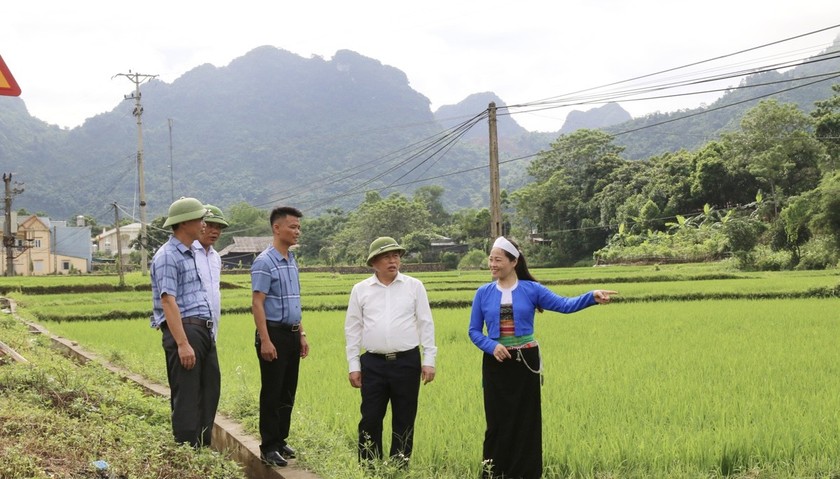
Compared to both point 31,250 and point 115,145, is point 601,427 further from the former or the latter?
point 115,145

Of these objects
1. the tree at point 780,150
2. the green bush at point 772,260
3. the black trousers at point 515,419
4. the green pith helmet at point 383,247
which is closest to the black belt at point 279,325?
the green pith helmet at point 383,247

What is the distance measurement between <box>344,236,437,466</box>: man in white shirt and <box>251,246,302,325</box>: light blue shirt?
0.39 meters

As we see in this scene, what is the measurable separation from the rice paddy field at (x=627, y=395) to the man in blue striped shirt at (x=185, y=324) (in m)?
0.69

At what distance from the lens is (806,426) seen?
14.7 feet

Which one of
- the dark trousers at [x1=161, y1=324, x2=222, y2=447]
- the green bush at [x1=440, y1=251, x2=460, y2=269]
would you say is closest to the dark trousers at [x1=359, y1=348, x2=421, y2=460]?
the dark trousers at [x1=161, y1=324, x2=222, y2=447]

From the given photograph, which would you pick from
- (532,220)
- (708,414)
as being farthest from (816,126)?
(708,414)

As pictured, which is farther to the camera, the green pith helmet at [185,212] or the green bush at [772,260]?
the green bush at [772,260]

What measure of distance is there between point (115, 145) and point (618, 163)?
91333mm

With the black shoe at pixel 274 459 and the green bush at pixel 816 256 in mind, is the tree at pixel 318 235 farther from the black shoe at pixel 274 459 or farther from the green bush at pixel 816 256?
the black shoe at pixel 274 459

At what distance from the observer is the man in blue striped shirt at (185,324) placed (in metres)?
3.91

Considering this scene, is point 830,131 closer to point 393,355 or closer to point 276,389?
point 393,355

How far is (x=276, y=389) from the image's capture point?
4.30 metres

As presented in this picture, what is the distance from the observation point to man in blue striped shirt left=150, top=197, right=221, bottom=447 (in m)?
3.91

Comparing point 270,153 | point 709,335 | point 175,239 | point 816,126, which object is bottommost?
point 709,335
